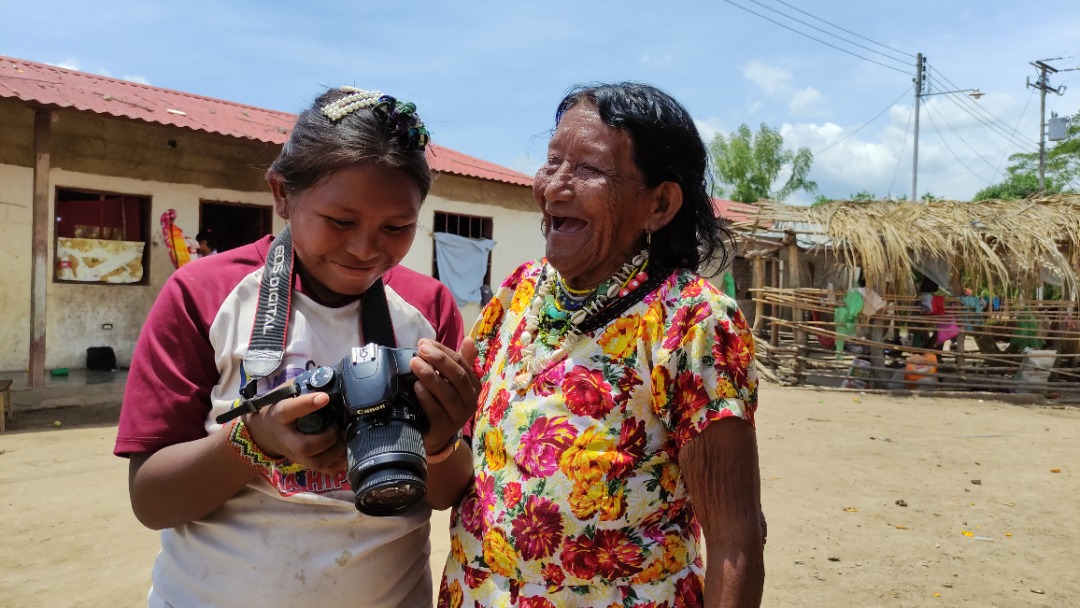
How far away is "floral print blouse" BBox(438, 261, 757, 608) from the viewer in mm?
1269

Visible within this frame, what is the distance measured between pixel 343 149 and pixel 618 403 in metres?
0.66

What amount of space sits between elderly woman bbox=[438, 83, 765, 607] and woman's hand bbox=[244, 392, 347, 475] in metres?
0.36

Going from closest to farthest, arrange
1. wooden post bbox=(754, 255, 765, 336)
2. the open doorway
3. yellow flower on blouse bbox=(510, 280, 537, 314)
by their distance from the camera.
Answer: yellow flower on blouse bbox=(510, 280, 537, 314)
the open doorway
wooden post bbox=(754, 255, 765, 336)

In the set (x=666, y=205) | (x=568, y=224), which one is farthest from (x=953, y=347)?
(x=568, y=224)

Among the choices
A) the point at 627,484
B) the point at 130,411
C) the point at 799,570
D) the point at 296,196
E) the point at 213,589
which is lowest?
the point at 799,570

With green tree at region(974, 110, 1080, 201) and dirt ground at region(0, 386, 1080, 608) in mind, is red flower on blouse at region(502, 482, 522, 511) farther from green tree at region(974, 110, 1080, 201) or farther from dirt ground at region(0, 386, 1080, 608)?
green tree at region(974, 110, 1080, 201)

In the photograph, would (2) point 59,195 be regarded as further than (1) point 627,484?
Yes

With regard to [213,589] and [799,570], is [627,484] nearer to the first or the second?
[213,589]

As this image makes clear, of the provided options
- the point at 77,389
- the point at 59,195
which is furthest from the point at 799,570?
the point at 59,195

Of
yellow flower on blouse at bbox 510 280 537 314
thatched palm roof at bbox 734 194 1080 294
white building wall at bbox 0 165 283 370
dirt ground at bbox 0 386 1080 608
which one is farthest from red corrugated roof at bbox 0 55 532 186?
thatched palm roof at bbox 734 194 1080 294

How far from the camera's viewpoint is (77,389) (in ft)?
26.4

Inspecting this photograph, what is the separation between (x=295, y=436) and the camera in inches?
44.5

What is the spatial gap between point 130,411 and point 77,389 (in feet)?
26.5

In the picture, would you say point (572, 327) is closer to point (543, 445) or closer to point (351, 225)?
point (543, 445)
